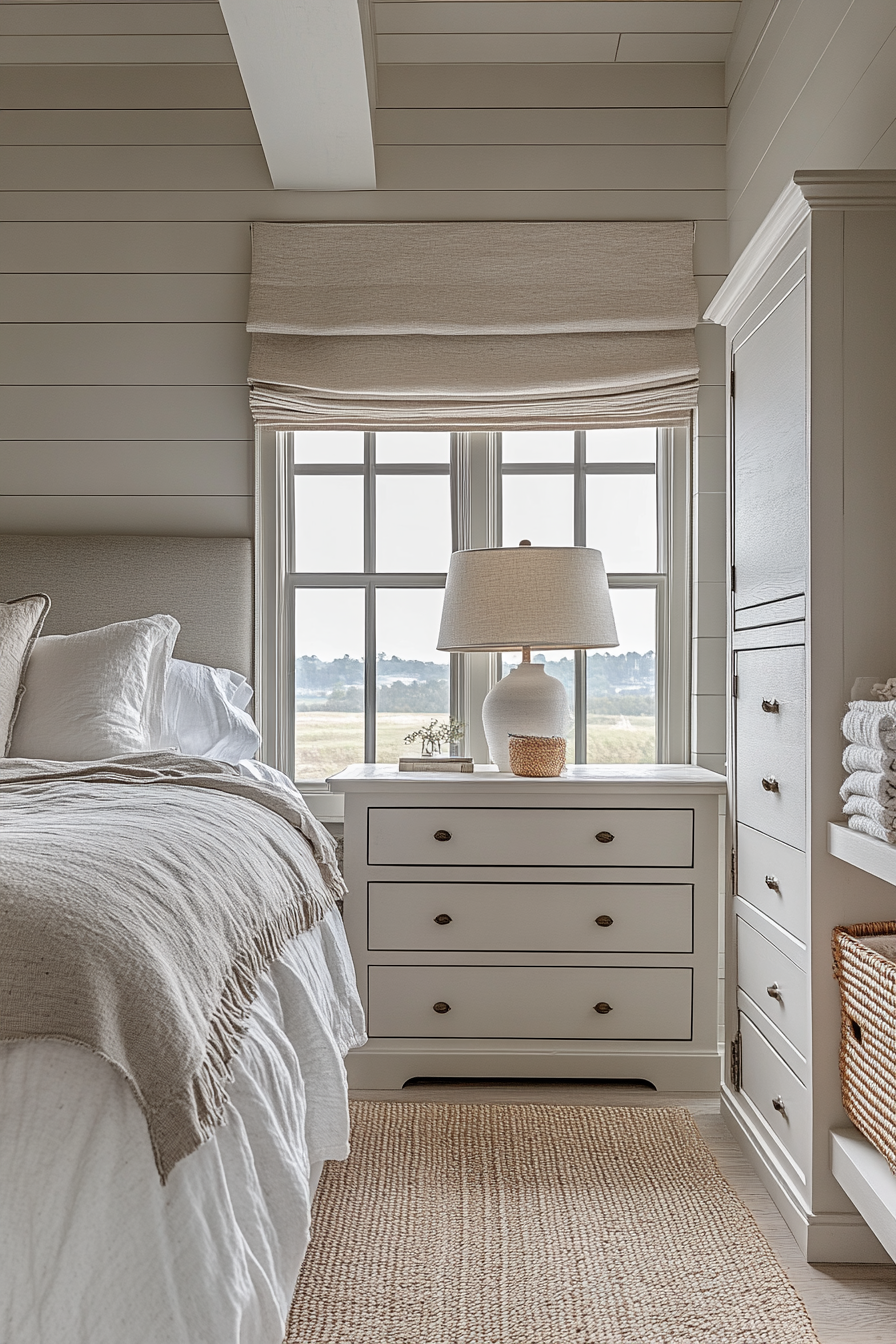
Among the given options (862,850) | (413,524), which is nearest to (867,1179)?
(862,850)

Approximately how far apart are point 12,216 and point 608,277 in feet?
5.74

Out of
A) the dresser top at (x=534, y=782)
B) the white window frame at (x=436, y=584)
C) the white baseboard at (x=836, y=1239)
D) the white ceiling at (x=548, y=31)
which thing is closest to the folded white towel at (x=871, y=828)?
the white baseboard at (x=836, y=1239)

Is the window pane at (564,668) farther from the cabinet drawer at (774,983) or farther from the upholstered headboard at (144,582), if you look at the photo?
the cabinet drawer at (774,983)

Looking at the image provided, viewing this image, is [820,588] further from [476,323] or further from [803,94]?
[476,323]

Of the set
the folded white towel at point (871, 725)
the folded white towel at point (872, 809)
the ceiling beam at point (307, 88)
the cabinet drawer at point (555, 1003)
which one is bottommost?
the cabinet drawer at point (555, 1003)

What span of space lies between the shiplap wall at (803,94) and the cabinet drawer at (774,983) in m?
1.50

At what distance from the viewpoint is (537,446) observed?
2.89 metres

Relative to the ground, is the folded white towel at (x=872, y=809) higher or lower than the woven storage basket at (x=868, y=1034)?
higher

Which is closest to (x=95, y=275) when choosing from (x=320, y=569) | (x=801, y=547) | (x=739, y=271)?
(x=320, y=569)

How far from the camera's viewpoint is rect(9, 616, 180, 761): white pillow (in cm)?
218

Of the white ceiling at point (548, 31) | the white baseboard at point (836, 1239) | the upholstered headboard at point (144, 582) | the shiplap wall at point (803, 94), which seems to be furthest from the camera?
the upholstered headboard at point (144, 582)

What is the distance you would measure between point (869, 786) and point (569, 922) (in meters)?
1.09

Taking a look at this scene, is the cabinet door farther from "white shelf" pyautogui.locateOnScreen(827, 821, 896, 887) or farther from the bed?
the bed

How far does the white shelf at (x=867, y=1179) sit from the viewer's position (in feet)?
4.50
